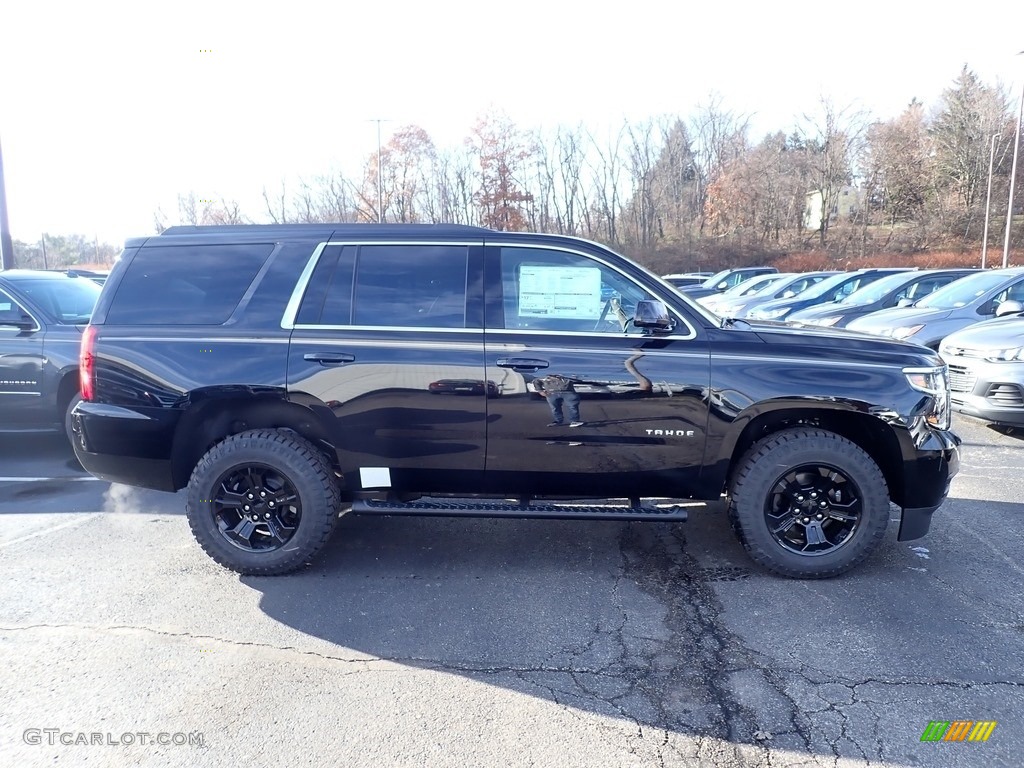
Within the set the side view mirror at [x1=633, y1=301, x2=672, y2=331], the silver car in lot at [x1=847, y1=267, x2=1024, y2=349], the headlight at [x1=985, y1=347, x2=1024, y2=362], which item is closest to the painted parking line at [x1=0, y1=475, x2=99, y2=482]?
the side view mirror at [x1=633, y1=301, x2=672, y2=331]

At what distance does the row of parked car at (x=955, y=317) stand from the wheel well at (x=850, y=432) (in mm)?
Answer: 846

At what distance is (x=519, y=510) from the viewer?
405cm

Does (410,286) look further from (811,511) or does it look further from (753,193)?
(753,193)

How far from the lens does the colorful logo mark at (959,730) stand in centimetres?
268

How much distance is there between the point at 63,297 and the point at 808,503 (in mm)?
7188

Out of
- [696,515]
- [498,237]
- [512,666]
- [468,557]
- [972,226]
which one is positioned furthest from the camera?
[972,226]

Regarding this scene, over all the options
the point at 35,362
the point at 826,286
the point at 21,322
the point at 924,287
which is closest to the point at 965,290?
the point at 924,287

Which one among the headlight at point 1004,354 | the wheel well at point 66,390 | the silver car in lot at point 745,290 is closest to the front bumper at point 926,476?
the headlight at point 1004,354

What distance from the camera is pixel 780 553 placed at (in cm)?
402

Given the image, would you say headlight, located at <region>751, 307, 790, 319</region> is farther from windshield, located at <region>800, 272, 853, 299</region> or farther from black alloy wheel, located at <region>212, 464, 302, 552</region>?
black alloy wheel, located at <region>212, 464, 302, 552</region>

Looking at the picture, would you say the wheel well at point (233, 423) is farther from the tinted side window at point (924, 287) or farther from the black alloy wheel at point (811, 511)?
the tinted side window at point (924, 287)

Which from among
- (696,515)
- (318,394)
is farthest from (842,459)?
(318,394)

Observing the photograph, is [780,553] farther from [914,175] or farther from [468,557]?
[914,175]

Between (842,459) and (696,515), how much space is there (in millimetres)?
1452
